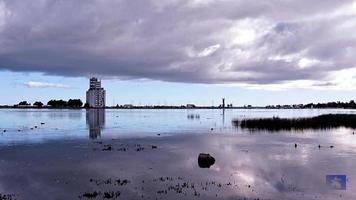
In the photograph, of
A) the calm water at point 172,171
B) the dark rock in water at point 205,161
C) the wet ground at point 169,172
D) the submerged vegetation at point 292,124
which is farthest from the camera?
the submerged vegetation at point 292,124

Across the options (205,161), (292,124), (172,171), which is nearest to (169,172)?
(172,171)

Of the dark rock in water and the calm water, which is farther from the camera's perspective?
the dark rock in water

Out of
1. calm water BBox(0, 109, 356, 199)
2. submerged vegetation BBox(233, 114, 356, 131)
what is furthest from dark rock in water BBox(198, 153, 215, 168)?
submerged vegetation BBox(233, 114, 356, 131)

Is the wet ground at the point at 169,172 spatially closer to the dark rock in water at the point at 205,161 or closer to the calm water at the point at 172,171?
the calm water at the point at 172,171

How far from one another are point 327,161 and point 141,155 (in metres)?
20.1

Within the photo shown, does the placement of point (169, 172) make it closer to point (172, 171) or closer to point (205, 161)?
point (172, 171)

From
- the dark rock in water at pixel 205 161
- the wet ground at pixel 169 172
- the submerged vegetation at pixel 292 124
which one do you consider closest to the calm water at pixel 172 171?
the wet ground at pixel 169 172

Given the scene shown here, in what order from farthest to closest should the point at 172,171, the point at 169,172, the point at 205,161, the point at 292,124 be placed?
1. the point at 292,124
2. the point at 205,161
3. the point at 172,171
4. the point at 169,172

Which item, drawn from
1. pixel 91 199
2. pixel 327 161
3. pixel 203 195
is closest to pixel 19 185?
pixel 91 199

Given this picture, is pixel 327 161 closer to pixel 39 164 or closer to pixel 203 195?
pixel 203 195

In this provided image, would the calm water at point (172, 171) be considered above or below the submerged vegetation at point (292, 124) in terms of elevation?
below

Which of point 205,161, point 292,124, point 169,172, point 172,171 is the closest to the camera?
point 169,172

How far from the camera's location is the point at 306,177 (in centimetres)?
3303

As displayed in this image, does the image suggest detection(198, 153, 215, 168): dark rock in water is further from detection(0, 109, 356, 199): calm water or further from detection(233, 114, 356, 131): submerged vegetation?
detection(233, 114, 356, 131): submerged vegetation
